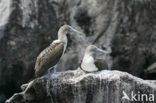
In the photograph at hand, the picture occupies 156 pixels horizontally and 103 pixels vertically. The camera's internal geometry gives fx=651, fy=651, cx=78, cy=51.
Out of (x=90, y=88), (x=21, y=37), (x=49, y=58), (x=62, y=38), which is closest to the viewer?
(x=90, y=88)

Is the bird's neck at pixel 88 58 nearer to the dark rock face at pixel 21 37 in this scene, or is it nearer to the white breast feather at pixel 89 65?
the white breast feather at pixel 89 65

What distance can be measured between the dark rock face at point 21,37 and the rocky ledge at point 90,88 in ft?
8.76

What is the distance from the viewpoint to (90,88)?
13500mm

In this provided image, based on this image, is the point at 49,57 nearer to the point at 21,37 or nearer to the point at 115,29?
the point at 21,37

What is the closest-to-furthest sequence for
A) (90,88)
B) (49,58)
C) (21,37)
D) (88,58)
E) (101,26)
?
(90,88) → (49,58) → (88,58) → (21,37) → (101,26)

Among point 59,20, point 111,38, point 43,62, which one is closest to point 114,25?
point 111,38

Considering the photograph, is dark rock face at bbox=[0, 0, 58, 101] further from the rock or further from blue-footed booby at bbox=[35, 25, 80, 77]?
blue-footed booby at bbox=[35, 25, 80, 77]

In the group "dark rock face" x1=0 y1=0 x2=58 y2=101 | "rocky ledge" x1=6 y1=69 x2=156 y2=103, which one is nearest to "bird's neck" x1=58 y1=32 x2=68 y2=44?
"rocky ledge" x1=6 y1=69 x2=156 y2=103

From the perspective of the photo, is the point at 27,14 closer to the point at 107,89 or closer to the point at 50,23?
the point at 50,23

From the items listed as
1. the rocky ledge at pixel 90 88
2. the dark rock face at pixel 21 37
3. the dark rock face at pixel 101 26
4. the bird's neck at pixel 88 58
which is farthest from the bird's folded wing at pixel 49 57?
the dark rock face at pixel 101 26

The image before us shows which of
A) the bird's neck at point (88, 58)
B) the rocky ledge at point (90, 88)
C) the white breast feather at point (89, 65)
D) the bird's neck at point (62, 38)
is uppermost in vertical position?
the bird's neck at point (62, 38)

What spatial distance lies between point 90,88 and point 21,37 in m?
3.87

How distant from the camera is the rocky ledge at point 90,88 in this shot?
13344mm

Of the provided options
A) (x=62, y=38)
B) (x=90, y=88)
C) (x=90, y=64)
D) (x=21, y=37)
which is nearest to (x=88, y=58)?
(x=90, y=64)
